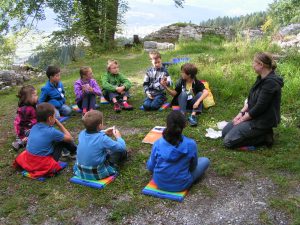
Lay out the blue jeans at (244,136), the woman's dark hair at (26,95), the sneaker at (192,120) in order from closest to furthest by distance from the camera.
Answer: the blue jeans at (244,136), the woman's dark hair at (26,95), the sneaker at (192,120)

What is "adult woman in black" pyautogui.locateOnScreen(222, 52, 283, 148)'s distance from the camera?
16.1 ft

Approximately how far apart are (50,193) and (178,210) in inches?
64.5

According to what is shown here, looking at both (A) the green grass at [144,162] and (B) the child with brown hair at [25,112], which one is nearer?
(A) the green grass at [144,162]

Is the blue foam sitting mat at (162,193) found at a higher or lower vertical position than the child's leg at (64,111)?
lower

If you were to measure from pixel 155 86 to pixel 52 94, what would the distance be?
2.13 meters

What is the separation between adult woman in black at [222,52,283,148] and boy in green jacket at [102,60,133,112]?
2.85 meters

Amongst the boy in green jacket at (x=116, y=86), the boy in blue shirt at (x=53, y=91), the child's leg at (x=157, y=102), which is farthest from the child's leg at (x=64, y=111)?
the child's leg at (x=157, y=102)


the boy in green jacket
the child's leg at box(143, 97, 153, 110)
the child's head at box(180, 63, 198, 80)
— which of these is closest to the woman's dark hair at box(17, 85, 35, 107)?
the boy in green jacket

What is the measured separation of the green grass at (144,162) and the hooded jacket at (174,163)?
0.21 meters

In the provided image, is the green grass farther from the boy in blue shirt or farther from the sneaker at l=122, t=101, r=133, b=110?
the boy in blue shirt

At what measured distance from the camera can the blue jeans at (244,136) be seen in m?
5.13

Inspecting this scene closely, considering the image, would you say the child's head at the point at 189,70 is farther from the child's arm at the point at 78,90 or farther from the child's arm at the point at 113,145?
the child's arm at the point at 113,145

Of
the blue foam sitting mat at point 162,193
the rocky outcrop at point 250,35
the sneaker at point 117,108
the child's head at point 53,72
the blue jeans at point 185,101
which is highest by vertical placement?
the rocky outcrop at point 250,35

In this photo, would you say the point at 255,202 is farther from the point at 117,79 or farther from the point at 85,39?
the point at 85,39
